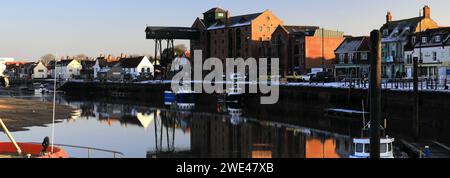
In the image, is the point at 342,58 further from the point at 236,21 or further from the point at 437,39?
the point at 236,21

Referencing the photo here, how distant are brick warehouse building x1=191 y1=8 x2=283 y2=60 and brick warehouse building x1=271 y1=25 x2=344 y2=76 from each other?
5.35 m

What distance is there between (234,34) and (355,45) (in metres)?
41.2

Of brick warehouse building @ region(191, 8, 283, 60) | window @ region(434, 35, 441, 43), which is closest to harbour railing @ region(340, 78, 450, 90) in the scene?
window @ region(434, 35, 441, 43)

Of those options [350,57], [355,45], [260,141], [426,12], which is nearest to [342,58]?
[350,57]

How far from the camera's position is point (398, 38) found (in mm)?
80688

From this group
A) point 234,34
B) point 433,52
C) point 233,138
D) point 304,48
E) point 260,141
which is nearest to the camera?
point 260,141

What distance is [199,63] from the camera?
13600 centimetres

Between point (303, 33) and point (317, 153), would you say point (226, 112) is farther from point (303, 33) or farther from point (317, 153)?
point (303, 33)

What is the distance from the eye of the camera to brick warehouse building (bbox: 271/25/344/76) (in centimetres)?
10188

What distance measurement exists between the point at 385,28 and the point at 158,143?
58714 mm

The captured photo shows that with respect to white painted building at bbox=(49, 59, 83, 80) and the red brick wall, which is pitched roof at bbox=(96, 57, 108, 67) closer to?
white painted building at bbox=(49, 59, 83, 80)
